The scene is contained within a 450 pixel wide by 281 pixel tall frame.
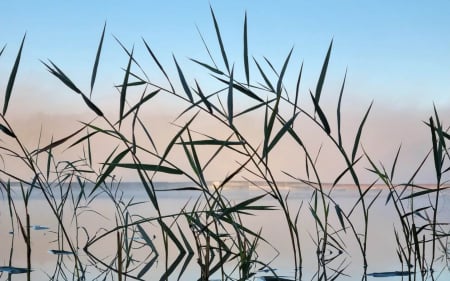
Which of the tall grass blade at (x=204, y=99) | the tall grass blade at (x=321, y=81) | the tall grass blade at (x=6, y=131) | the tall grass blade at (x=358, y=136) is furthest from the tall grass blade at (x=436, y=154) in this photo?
the tall grass blade at (x=6, y=131)

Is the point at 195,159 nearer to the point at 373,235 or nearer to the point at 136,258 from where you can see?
the point at 136,258

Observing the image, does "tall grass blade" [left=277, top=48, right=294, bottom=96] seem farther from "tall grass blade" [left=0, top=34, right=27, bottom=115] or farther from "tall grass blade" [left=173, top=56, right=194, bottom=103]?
"tall grass blade" [left=0, top=34, right=27, bottom=115]

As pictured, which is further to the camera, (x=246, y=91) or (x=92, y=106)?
(x=246, y=91)

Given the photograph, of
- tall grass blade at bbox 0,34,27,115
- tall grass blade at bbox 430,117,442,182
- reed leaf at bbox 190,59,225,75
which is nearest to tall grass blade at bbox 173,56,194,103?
reed leaf at bbox 190,59,225,75

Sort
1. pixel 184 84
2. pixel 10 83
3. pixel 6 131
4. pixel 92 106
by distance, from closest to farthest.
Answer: pixel 92 106
pixel 6 131
pixel 10 83
pixel 184 84

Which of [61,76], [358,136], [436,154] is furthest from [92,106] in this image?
[436,154]

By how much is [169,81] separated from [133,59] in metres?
0.14

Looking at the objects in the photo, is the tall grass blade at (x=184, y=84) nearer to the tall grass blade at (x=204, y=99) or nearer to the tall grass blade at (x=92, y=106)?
the tall grass blade at (x=204, y=99)

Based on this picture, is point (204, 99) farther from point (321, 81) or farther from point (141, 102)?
point (321, 81)

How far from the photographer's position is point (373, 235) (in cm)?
542

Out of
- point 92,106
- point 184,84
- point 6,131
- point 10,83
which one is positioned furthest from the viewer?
point 184,84

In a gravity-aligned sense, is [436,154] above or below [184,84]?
below

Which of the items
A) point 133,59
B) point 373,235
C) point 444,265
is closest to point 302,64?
point 133,59

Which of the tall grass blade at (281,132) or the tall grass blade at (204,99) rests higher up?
the tall grass blade at (204,99)
